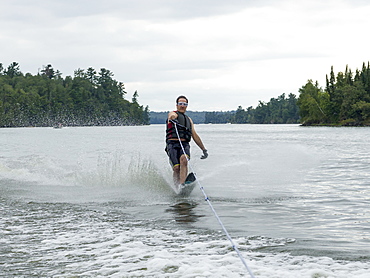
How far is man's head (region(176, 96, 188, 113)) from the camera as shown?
10.9 m

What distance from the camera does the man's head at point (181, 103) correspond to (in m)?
10.9

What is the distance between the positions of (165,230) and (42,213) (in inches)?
103

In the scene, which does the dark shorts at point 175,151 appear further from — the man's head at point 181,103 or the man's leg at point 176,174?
the man's head at point 181,103

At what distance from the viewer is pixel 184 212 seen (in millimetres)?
8875

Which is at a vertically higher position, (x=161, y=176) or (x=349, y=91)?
(x=349, y=91)

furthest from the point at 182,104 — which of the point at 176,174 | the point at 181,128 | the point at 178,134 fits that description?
the point at 176,174

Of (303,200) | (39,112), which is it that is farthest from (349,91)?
(303,200)

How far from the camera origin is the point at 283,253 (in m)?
5.81

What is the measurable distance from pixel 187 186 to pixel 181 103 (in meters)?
1.79

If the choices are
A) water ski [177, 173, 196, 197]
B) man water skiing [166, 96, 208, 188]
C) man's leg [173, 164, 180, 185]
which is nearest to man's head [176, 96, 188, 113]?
man water skiing [166, 96, 208, 188]

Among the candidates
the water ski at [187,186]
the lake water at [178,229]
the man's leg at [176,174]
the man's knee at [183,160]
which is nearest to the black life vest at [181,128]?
the man's knee at [183,160]

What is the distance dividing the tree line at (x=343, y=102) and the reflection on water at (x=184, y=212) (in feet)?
382

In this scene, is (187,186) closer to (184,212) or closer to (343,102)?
(184,212)

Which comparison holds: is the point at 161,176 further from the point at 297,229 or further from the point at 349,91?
the point at 349,91
